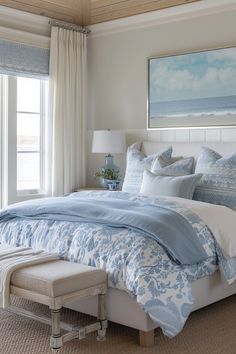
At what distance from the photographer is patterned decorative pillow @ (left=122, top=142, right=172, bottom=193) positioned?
16.8 ft

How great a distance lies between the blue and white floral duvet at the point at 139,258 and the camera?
10.7ft

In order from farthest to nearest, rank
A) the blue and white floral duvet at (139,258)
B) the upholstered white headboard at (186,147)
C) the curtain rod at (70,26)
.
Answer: the curtain rod at (70,26)
the upholstered white headboard at (186,147)
the blue and white floral duvet at (139,258)

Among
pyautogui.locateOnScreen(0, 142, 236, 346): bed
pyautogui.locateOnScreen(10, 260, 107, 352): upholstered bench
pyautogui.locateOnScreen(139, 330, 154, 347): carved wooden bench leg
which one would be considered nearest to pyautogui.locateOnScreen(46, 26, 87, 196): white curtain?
pyautogui.locateOnScreen(0, 142, 236, 346): bed

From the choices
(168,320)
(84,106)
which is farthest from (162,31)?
(168,320)

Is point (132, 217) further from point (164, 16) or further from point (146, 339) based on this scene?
point (164, 16)

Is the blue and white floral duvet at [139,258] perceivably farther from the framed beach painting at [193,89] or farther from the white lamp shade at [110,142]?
the white lamp shade at [110,142]

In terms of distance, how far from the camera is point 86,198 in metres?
4.39

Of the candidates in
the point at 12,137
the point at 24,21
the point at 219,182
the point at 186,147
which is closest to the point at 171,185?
the point at 219,182

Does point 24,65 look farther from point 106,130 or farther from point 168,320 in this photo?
point 168,320

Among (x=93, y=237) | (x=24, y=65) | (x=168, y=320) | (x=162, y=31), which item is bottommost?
(x=168, y=320)

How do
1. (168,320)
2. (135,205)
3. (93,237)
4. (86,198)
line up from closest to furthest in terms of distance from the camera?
(168,320) < (93,237) < (135,205) < (86,198)

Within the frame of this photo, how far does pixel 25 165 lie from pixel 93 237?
98.0 inches

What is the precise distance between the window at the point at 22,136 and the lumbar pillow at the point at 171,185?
1.67 meters

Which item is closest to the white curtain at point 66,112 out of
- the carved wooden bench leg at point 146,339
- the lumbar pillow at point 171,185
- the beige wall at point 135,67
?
the beige wall at point 135,67
